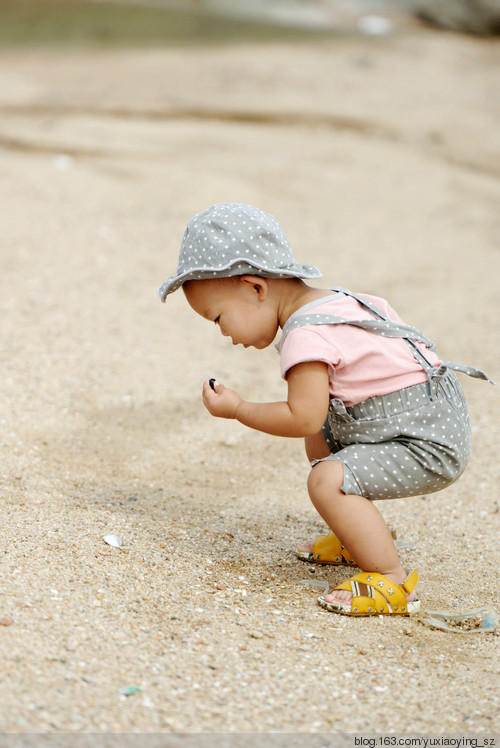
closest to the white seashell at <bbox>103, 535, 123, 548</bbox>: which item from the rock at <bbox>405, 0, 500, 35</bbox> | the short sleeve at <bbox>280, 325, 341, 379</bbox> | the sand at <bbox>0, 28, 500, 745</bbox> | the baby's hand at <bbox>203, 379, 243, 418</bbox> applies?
the sand at <bbox>0, 28, 500, 745</bbox>

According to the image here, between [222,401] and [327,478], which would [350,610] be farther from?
[222,401]

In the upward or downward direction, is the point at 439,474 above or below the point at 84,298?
above

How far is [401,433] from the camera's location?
2287mm

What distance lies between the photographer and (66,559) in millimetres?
2252

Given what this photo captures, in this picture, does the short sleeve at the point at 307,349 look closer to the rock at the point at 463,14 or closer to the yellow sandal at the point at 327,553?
the yellow sandal at the point at 327,553

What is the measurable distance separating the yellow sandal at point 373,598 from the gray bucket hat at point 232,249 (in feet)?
2.68

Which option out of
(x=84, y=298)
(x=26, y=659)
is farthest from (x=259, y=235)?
(x=84, y=298)

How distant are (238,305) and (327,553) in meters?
0.81

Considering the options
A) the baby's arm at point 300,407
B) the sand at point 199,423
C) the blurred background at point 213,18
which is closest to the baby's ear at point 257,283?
the baby's arm at point 300,407

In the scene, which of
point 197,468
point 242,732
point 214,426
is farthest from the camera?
point 214,426

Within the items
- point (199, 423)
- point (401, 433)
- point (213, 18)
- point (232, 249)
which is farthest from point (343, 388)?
point (213, 18)

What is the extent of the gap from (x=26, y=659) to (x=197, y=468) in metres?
1.41

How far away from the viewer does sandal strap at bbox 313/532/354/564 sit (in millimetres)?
2543

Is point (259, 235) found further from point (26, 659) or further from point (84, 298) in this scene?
point (84, 298)
